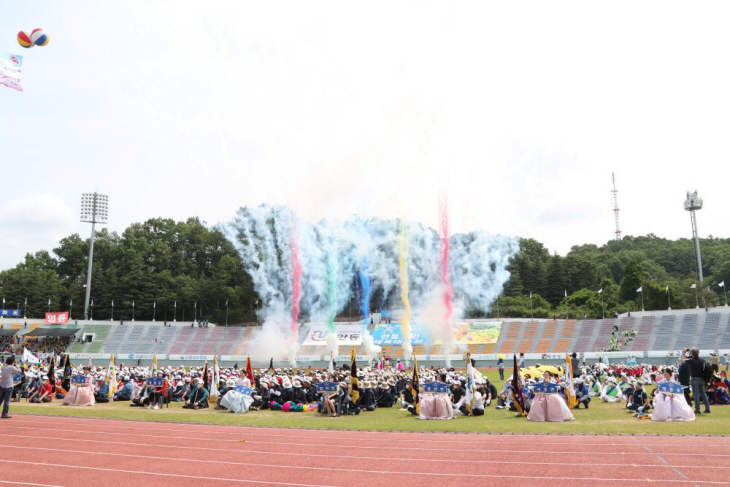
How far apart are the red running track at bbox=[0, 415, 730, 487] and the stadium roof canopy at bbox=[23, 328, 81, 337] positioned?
63.9 metres

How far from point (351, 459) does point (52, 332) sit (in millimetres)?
72251

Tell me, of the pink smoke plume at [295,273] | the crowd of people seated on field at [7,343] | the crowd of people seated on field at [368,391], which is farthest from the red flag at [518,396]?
the crowd of people seated on field at [7,343]

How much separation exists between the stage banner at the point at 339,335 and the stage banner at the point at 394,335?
2168mm

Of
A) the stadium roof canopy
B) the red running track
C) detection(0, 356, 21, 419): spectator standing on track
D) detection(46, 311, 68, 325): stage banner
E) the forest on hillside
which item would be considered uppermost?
the forest on hillside

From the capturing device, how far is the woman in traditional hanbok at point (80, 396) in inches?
937

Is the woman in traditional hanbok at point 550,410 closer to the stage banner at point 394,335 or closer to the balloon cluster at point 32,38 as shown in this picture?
the balloon cluster at point 32,38

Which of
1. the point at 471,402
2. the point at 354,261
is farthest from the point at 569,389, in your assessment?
the point at 354,261

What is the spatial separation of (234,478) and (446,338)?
5133 cm

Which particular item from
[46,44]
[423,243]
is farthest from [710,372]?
[423,243]

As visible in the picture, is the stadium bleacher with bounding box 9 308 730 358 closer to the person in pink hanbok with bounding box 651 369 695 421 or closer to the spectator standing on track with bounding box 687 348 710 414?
the spectator standing on track with bounding box 687 348 710 414

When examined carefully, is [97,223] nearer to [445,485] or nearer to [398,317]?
[398,317]

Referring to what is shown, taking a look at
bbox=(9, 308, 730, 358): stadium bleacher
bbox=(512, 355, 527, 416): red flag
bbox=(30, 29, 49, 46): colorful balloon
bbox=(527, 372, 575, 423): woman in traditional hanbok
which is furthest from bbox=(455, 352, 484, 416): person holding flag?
bbox=(9, 308, 730, 358): stadium bleacher

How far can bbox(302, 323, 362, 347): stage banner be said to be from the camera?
70625 mm

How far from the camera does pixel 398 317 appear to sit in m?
78.2
